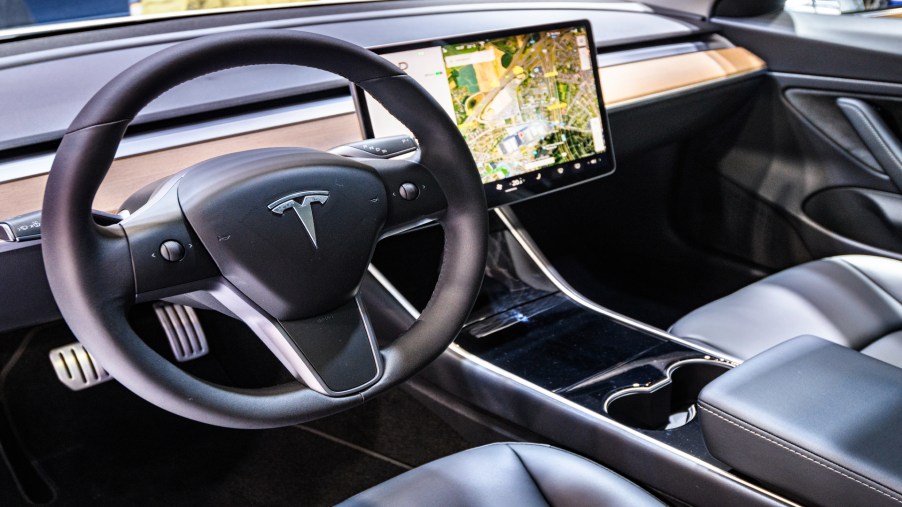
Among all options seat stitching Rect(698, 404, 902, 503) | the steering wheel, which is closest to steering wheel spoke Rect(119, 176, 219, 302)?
the steering wheel

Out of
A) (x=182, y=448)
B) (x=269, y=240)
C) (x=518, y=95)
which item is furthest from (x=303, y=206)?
(x=182, y=448)

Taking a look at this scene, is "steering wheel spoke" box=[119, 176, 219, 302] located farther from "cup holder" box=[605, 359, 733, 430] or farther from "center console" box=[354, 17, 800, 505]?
"cup holder" box=[605, 359, 733, 430]

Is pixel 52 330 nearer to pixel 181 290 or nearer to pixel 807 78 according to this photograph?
pixel 181 290

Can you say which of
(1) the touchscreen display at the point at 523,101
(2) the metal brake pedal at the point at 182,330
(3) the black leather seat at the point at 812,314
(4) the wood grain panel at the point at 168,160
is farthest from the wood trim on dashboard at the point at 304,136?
(3) the black leather seat at the point at 812,314

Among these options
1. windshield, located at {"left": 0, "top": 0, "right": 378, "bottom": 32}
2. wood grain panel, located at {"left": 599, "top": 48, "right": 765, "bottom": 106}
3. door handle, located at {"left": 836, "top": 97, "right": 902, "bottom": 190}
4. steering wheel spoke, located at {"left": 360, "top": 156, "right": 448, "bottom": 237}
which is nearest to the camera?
steering wheel spoke, located at {"left": 360, "top": 156, "right": 448, "bottom": 237}

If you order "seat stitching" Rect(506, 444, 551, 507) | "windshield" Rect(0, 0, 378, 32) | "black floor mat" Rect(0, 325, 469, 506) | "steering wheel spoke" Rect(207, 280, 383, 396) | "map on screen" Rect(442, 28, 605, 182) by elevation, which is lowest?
"black floor mat" Rect(0, 325, 469, 506)

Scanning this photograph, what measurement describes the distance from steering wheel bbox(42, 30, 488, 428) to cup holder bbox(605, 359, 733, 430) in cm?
41

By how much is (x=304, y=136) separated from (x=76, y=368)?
1.53 ft

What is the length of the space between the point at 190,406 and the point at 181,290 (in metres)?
0.11

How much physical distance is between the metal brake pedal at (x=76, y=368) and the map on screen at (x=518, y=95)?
55 cm

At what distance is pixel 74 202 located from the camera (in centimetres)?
66

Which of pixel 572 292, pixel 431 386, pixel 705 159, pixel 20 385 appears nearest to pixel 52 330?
pixel 20 385

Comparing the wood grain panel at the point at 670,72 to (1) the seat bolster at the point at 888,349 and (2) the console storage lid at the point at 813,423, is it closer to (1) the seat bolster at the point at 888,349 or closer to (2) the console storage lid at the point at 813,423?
(1) the seat bolster at the point at 888,349

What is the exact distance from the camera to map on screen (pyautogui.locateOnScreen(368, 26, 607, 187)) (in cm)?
130
